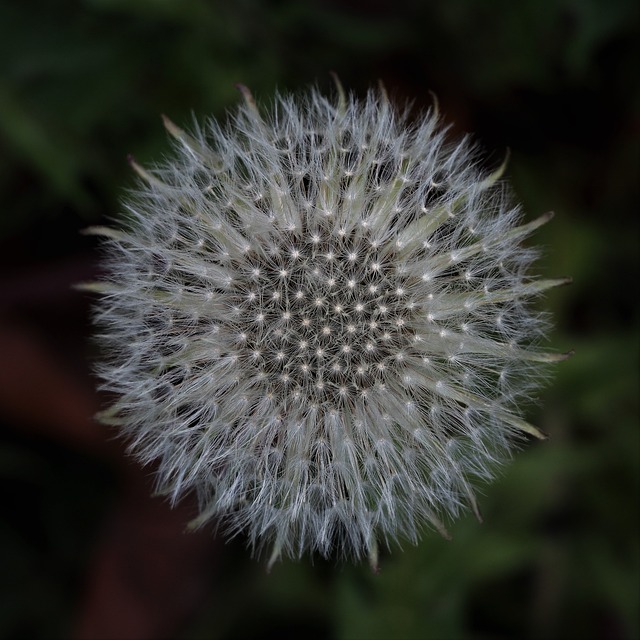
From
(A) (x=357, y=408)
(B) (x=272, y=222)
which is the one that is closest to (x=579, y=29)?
(B) (x=272, y=222)

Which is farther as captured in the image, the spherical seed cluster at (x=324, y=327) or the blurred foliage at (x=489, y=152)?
the blurred foliage at (x=489, y=152)

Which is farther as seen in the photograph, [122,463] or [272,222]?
[122,463]

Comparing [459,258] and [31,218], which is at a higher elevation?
[31,218]

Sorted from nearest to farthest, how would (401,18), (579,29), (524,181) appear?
(579,29) → (524,181) → (401,18)

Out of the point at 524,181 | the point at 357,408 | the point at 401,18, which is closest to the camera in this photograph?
the point at 357,408

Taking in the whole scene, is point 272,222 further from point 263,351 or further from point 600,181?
point 600,181

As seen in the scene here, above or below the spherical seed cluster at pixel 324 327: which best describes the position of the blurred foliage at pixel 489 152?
above
